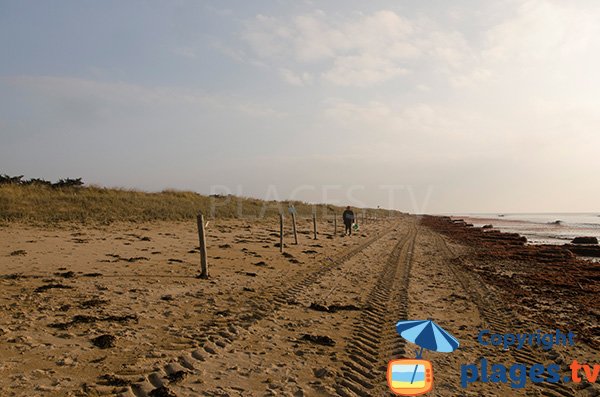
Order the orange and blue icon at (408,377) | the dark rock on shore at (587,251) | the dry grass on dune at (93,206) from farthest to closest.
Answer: the dark rock on shore at (587,251) → the dry grass on dune at (93,206) → the orange and blue icon at (408,377)

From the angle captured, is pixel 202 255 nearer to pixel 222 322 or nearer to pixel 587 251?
pixel 222 322

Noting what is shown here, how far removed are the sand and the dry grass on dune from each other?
24.8 ft

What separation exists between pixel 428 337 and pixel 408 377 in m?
0.52

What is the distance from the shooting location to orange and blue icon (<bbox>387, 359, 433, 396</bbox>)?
445 centimetres

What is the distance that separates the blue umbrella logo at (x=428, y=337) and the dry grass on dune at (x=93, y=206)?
80.5 ft

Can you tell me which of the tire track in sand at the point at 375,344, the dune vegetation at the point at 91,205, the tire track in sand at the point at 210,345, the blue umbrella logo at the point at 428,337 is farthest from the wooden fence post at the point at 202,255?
the dune vegetation at the point at 91,205

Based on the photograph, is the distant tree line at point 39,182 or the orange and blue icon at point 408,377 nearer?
the orange and blue icon at point 408,377

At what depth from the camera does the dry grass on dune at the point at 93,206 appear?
80.7 feet

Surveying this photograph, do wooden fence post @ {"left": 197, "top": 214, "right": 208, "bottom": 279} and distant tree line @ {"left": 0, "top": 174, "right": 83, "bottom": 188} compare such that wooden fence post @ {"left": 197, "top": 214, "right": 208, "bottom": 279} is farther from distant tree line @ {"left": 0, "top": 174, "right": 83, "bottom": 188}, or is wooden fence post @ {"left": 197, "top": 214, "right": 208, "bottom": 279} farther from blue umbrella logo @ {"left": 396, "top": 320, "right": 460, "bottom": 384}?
distant tree line @ {"left": 0, "top": 174, "right": 83, "bottom": 188}

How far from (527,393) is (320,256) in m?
14.4

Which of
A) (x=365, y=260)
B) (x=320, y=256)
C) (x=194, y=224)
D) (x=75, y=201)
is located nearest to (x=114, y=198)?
(x=75, y=201)

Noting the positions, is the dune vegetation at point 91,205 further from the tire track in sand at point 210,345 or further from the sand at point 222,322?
the tire track in sand at point 210,345

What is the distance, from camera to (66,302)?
9.09 meters

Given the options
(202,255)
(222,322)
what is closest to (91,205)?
(202,255)
